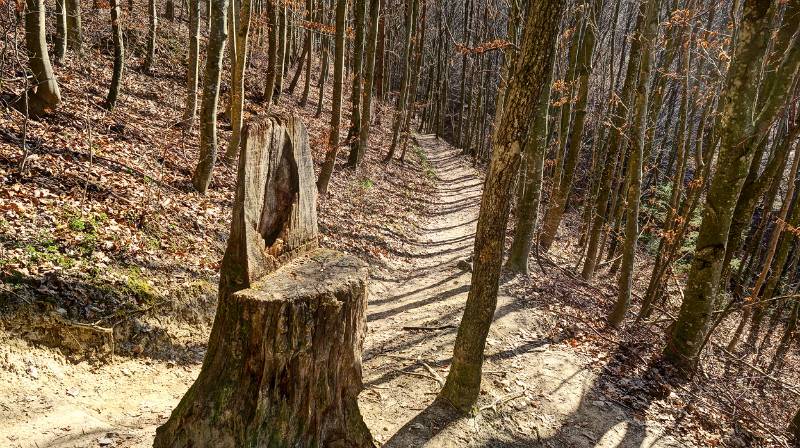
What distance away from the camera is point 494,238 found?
4645mm

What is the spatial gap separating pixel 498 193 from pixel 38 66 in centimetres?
858

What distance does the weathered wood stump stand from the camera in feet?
11.2

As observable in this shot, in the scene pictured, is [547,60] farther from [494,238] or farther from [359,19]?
[359,19]

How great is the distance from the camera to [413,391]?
5.62 meters

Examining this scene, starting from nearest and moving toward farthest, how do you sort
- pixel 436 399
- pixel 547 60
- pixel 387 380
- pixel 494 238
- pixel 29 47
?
pixel 547 60
pixel 494 238
pixel 436 399
pixel 387 380
pixel 29 47

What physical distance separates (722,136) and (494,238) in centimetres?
417

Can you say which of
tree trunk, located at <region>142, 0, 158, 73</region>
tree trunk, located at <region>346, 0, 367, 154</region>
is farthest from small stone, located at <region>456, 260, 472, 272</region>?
tree trunk, located at <region>142, 0, 158, 73</region>

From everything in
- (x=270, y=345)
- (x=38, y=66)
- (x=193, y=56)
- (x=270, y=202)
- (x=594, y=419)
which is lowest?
(x=594, y=419)

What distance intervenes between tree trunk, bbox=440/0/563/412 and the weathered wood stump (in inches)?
56.9

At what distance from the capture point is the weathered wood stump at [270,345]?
3406 millimetres

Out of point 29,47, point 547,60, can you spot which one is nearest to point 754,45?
point 547,60

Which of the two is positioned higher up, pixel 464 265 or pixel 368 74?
pixel 368 74

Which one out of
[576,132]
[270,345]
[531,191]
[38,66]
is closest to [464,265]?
[531,191]

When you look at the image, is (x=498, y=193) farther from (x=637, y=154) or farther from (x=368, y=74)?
(x=368, y=74)
